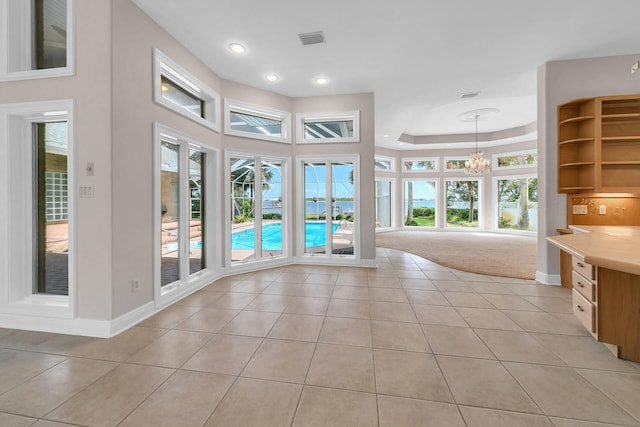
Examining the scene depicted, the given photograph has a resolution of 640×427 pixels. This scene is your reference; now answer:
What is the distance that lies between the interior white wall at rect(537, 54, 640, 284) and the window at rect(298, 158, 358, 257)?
9.81ft

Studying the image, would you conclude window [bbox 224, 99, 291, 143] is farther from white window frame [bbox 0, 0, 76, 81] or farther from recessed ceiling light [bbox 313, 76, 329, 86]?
white window frame [bbox 0, 0, 76, 81]

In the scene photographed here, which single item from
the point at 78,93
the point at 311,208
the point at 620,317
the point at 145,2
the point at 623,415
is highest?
the point at 145,2

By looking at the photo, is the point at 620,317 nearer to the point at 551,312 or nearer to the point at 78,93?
the point at 551,312

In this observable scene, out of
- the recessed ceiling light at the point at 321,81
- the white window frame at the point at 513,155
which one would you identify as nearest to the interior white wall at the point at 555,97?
the recessed ceiling light at the point at 321,81

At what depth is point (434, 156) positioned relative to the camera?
10453 millimetres

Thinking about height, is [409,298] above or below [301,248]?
below

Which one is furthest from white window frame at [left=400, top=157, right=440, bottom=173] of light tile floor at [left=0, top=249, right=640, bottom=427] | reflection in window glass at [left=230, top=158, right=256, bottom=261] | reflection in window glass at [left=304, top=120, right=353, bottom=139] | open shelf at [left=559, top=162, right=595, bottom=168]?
light tile floor at [left=0, top=249, right=640, bottom=427]

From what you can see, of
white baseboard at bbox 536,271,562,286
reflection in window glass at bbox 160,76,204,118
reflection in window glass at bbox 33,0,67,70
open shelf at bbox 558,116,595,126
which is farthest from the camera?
white baseboard at bbox 536,271,562,286

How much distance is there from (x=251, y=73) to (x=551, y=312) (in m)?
5.17

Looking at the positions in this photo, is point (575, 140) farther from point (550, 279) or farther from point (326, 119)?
point (326, 119)

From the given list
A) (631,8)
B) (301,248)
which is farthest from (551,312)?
(301,248)

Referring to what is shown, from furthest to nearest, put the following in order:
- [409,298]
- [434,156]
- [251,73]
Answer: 1. [434,156]
2. [251,73]
3. [409,298]

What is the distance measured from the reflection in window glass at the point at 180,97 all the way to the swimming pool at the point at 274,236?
2.11m

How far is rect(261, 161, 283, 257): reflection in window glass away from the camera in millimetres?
4914
